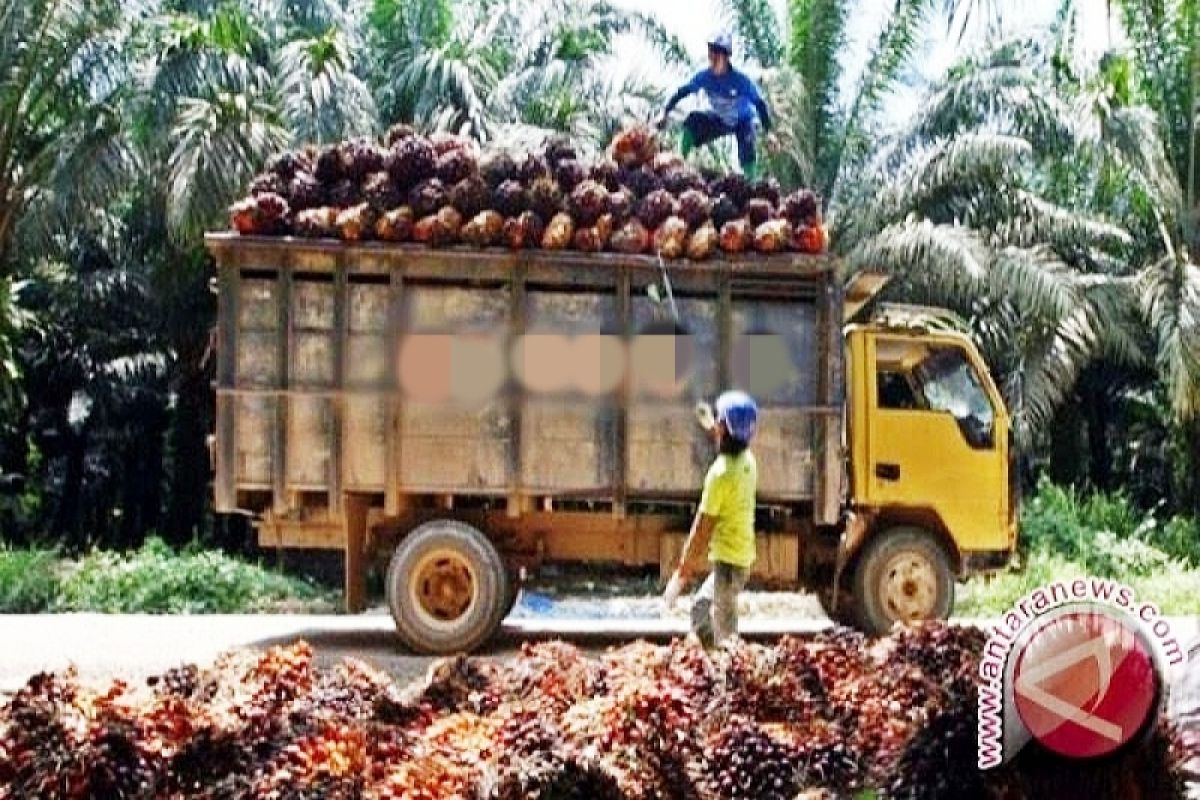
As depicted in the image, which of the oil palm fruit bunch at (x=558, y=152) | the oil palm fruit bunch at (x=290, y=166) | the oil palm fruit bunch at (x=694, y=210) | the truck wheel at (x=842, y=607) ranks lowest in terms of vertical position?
the truck wheel at (x=842, y=607)

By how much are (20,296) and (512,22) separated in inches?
297

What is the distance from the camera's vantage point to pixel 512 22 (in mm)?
19719

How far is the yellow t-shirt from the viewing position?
308 inches

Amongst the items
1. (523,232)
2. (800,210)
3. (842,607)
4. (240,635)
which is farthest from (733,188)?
(240,635)

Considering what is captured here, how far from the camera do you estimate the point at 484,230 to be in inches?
392

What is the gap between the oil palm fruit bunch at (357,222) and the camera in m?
9.92

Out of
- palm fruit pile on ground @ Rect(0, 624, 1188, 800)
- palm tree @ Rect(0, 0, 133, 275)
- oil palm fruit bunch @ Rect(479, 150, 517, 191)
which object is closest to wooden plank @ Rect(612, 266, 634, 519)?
oil palm fruit bunch @ Rect(479, 150, 517, 191)

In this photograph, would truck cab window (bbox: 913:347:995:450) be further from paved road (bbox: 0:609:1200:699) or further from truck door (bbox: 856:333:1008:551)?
paved road (bbox: 0:609:1200:699)

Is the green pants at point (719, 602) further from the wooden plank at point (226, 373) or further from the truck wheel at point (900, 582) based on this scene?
the wooden plank at point (226, 373)

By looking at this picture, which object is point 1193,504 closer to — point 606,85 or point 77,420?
point 606,85

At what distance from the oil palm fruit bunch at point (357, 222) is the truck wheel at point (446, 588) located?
186 cm

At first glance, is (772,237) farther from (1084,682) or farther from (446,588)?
(1084,682)

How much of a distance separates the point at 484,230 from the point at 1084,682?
298 inches

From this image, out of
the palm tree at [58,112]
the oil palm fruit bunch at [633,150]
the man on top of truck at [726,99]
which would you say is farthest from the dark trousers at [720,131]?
the palm tree at [58,112]
